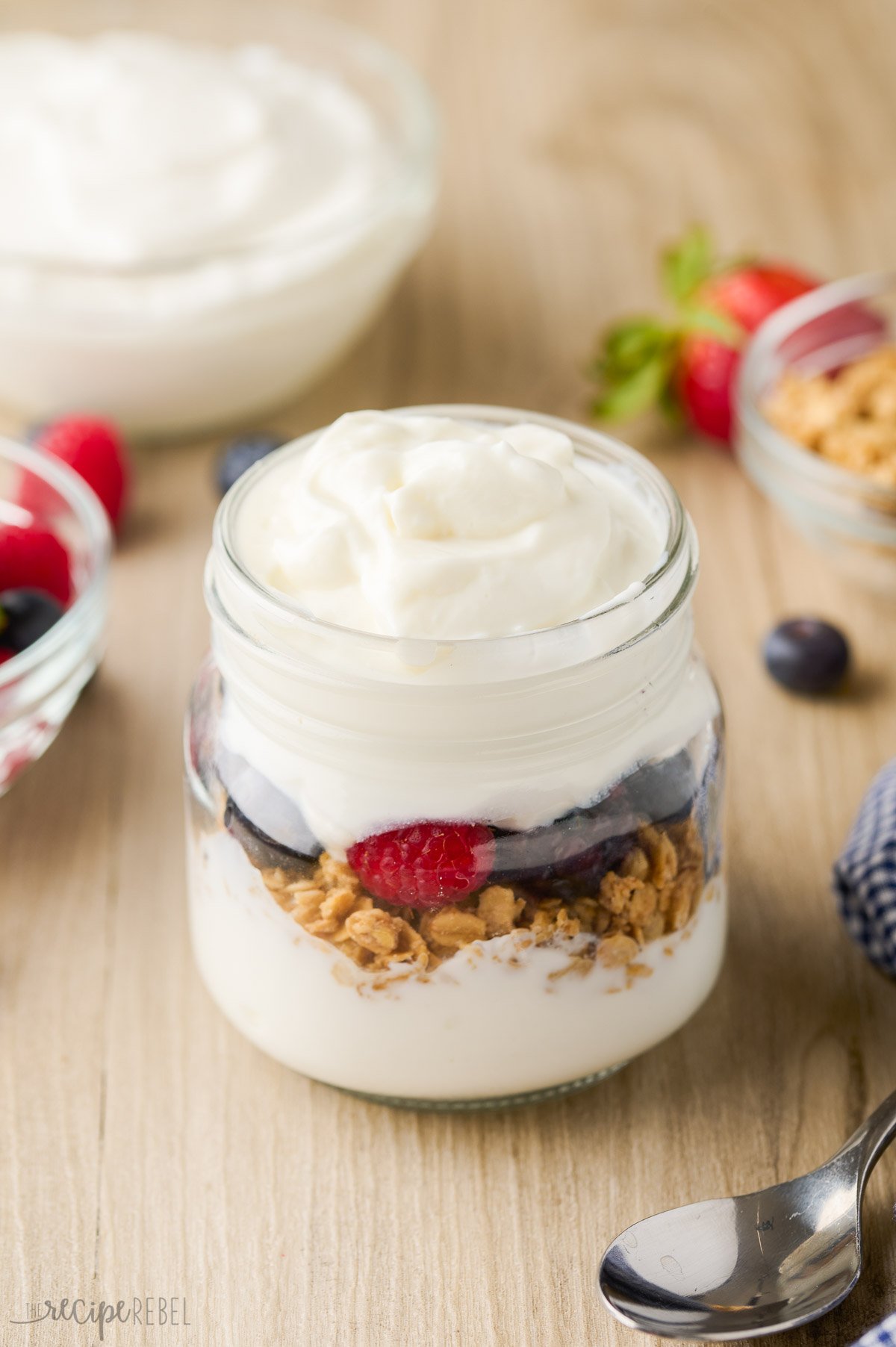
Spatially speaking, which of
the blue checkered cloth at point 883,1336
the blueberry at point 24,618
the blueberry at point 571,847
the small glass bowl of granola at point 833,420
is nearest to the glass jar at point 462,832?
the blueberry at point 571,847

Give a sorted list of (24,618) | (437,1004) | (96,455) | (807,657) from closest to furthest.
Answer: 1. (437,1004)
2. (24,618)
3. (807,657)
4. (96,455)

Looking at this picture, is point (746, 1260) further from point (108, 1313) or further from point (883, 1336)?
point (108, 1313)

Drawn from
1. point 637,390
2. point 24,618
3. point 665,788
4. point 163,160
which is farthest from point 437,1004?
point 163,160

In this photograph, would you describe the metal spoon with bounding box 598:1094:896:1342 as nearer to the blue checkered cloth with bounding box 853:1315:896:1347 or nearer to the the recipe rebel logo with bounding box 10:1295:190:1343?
the blue checkered cloth with bounding box 853:1315:896:1347

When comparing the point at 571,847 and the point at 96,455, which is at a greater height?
the point at 571,847

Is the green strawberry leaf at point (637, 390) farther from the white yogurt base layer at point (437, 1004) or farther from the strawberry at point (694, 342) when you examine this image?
the white yogurt base layer at point (437, 1004)

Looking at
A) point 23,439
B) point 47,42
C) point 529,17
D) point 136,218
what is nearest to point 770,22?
point 529,17

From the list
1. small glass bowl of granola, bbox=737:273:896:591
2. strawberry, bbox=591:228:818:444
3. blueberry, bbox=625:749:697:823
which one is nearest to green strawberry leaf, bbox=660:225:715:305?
strawberry, bbox=591:228:818:444

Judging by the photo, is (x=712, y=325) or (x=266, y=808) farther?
(x=712, y=325)
